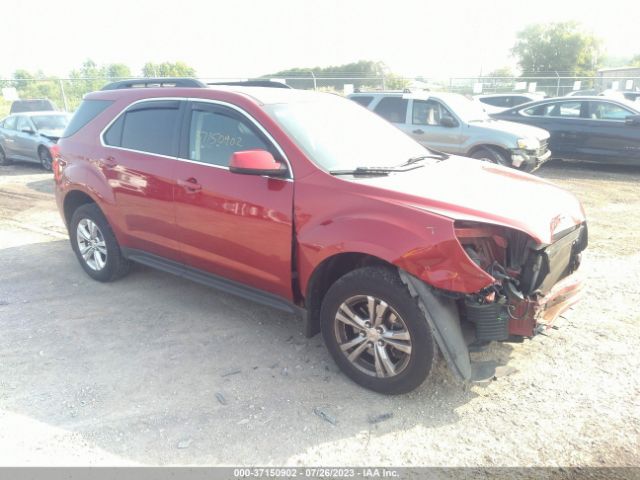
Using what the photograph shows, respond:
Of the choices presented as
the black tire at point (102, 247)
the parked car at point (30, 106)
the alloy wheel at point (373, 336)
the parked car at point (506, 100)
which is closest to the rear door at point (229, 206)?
the alloy wheel at point (373, 336)

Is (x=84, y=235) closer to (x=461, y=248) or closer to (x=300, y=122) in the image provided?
(x=300, y=122)

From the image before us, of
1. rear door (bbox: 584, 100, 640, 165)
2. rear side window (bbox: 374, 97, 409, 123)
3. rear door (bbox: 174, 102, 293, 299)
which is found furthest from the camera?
rear door (bbox: 584, 100, 640, 165)

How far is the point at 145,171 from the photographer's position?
4.38 meters

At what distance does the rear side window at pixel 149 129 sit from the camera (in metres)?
4.29

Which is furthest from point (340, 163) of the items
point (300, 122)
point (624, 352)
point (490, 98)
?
point (490, 98)

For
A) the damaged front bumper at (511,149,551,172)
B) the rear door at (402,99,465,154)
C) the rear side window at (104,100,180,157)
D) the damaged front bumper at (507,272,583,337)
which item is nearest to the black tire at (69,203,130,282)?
the rear side window at (104,100,180,157)

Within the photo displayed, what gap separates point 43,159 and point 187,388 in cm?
1148

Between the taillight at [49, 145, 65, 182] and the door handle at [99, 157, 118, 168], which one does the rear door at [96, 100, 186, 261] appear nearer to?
the door handle at [99, 157, 118, 168]

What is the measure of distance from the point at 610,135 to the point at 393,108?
4.81 m

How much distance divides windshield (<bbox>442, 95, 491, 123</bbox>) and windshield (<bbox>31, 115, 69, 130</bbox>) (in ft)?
31.9

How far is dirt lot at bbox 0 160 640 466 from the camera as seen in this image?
2838 mm

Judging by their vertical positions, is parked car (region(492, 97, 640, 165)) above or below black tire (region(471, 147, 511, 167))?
above

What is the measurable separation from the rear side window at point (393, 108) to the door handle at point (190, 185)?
7.18 meters

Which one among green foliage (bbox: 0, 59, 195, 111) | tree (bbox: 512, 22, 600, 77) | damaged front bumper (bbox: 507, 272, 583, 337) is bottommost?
damaged front bumper (bbox: 507, 272, 583, 337)
